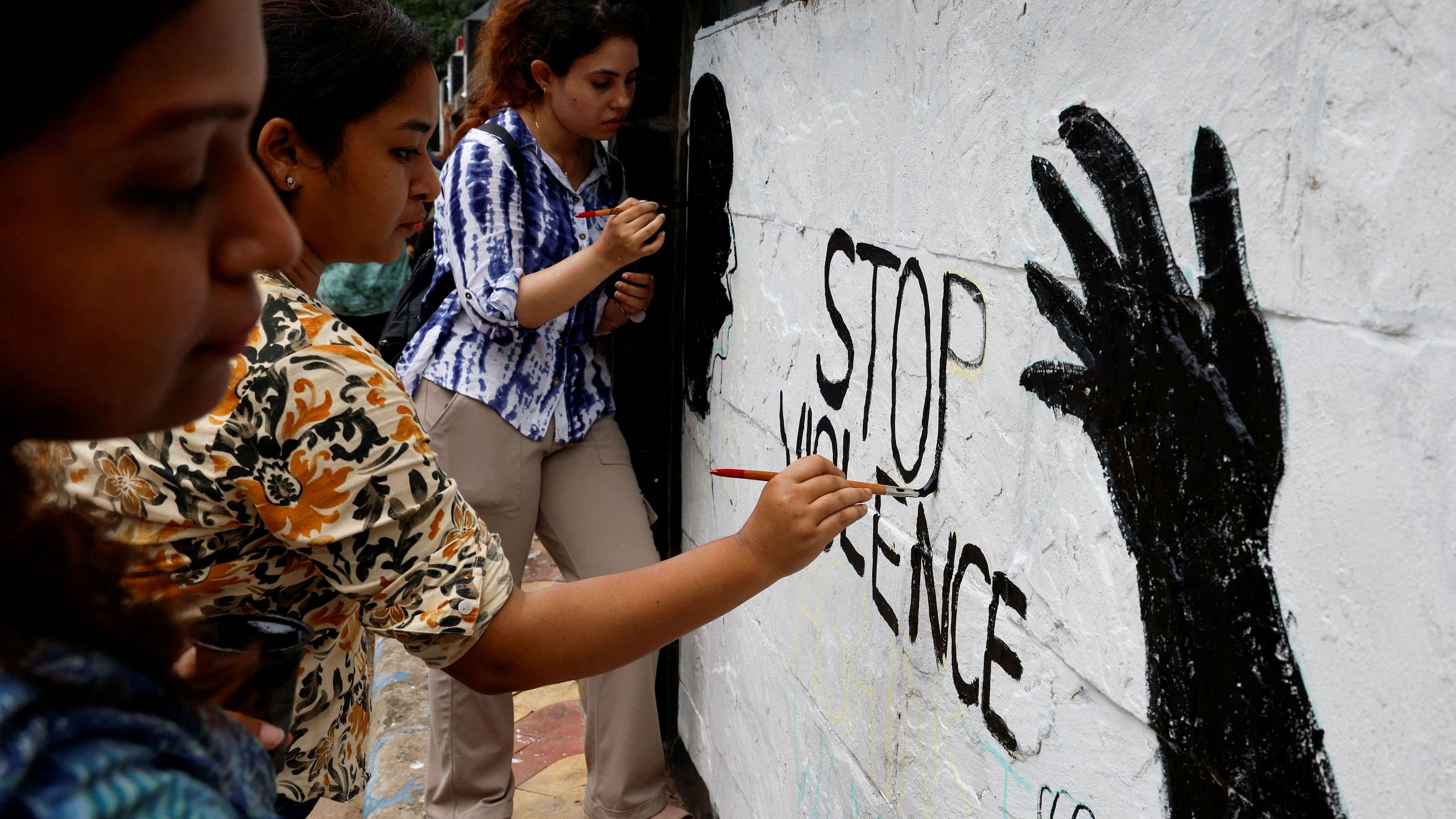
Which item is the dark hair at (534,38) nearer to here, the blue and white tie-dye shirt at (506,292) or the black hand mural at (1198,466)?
the blue and white tie-dye shirt at (506,292)

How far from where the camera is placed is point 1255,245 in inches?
41.4

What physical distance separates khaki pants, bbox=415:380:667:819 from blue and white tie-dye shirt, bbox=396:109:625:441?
0.06 metres

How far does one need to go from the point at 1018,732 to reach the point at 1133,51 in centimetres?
86

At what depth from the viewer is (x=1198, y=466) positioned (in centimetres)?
115

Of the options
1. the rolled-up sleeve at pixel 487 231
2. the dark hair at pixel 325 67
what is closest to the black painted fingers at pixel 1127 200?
the dark hair at pixel 325 67

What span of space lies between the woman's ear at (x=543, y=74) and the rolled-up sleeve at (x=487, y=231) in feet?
0.76

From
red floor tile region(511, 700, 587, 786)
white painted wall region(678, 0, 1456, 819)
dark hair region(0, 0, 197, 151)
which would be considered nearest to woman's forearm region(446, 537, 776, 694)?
white painted wall region(678, 0, 1456, 819)

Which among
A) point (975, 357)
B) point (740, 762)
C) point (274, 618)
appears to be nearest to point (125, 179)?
point (274, 618)

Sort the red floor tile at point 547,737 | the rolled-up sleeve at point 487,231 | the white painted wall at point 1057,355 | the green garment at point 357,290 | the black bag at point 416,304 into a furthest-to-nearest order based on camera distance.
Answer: the green garment at point 357,290
the red floor tile at point 547,737
the black bag at point 416,304
the rolled-up sleeve at point 487,231
the white painted wall at point 1057,355

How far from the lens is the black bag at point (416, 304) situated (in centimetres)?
297

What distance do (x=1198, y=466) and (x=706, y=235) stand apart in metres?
2.06

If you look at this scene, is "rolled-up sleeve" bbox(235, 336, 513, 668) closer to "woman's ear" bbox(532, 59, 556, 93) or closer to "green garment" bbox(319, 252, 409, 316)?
"woman's ear" bbox(532, 59, 556, 93)

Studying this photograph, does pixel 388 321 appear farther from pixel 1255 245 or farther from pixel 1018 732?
pixel 1255 245

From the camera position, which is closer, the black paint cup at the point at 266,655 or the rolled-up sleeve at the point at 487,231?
the black paint cup at the point at 266,655
